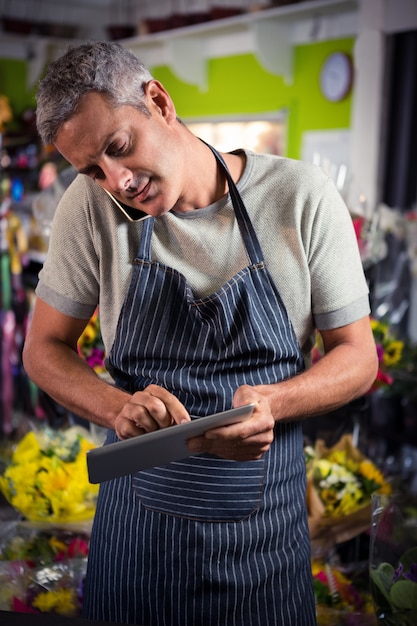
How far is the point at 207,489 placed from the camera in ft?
4.92

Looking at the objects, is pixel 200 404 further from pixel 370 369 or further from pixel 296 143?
pixel 296 143

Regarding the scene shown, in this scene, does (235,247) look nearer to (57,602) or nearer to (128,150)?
(128,150)

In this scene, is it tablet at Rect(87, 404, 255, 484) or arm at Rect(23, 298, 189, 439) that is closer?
tablet at Rect(87, 404, 255, 484)

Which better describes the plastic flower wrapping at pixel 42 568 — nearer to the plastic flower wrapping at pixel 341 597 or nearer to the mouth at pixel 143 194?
the plastic flower wrapping at pixel 341 597

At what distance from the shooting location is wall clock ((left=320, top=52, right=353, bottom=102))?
575 centimetres

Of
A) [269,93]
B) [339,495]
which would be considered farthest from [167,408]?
[269,93]

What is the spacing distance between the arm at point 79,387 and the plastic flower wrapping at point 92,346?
2.19ft

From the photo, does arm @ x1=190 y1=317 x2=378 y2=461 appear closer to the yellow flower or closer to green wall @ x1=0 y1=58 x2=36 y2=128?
the yellow flower

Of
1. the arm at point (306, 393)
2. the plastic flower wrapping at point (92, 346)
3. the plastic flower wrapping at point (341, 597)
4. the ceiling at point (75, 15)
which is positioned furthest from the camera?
the ceiling at point (75, 15)

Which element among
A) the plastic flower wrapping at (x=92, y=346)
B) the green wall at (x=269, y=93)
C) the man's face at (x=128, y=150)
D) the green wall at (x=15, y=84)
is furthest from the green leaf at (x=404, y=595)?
the green wall at (x=15, y=84)

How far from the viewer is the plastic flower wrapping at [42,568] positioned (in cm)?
176

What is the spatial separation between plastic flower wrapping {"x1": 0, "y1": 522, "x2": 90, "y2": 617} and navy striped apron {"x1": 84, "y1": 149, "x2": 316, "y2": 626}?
257 millimetres

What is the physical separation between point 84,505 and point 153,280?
708 mm

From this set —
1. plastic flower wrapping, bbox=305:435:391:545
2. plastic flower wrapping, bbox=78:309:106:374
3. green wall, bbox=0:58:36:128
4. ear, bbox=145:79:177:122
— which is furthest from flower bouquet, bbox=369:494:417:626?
green wall, bbox=0:58:36:128
